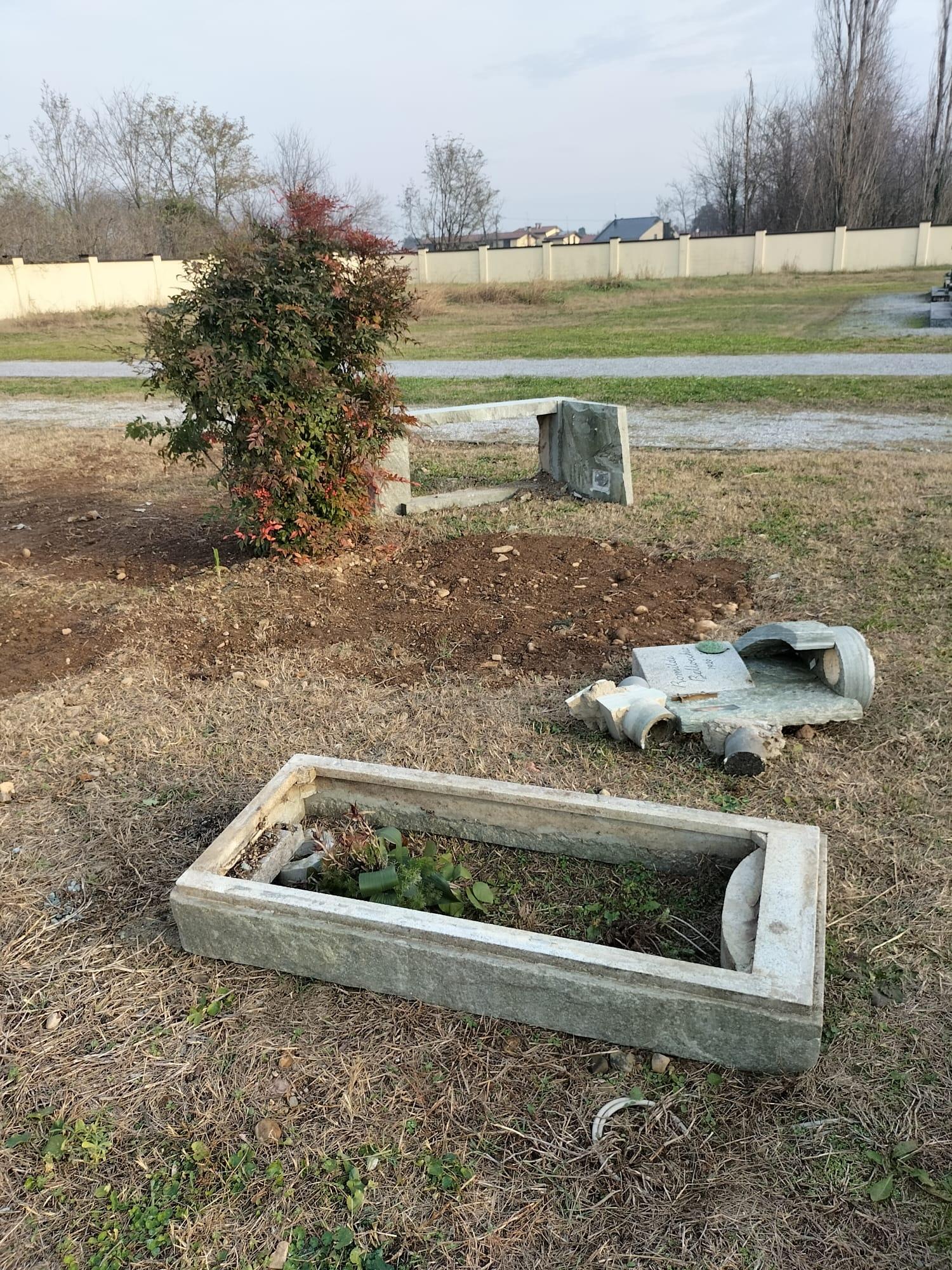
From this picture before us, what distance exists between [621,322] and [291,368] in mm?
18271

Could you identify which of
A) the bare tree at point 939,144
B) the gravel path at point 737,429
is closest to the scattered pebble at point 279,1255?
the gravel path at point 737,429

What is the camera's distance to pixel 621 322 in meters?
21.6

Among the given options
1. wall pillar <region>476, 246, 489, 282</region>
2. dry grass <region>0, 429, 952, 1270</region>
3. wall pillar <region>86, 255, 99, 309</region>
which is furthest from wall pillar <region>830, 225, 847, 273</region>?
dry grass <region>0, 429, 952, 1270</region>

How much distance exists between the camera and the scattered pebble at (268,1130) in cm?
198

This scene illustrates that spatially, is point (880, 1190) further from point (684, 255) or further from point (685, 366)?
point (684, 255)

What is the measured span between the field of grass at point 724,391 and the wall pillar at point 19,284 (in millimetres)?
19622

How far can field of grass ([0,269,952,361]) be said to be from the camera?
1614 cm

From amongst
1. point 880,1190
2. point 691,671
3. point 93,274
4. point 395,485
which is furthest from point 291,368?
point 93,274

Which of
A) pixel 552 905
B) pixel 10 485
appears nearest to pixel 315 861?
pixel 552 905

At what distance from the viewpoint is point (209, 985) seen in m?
2.40

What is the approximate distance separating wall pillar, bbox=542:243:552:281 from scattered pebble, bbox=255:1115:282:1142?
3553 centimetres

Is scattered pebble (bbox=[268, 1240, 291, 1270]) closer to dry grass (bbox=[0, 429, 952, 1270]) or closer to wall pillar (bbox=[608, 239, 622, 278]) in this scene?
dry grass (bbox=[0, 429, 952, 1270])

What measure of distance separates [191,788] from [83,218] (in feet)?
143

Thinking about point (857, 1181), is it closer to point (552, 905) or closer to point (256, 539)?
point (552, 905)
